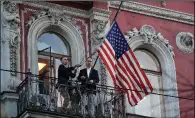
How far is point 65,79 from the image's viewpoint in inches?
915

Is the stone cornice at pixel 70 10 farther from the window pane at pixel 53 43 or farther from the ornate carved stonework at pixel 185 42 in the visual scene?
the ornate carved stonework at pixel 185 42

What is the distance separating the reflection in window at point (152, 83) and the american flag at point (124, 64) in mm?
1790

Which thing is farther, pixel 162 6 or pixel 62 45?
pixel 162 6

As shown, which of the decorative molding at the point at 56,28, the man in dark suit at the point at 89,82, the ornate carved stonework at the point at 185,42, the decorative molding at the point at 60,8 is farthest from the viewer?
the ornate carved stonework at the point at 185,42

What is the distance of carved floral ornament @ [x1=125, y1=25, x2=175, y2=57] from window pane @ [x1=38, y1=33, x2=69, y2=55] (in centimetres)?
201

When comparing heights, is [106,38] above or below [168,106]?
above

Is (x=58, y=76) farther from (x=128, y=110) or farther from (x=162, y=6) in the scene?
(x=162, y=6)

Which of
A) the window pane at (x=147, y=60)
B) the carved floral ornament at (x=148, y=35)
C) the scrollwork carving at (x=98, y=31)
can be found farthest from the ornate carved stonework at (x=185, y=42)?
Result: the scrollwork carving at (x=98, y=31)

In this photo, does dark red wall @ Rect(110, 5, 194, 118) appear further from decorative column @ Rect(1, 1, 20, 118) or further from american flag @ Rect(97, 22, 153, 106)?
decorative column @ Rect(1, 1, 20, 118)

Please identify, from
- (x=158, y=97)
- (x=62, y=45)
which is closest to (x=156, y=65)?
(x=158, y=97)

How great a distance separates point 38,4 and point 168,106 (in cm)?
484

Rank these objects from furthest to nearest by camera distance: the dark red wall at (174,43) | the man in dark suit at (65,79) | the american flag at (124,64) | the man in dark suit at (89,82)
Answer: the dark red wall at (174,43) → the american flag at (124,64) → the man in dark suit at (89,82) → the man in dark suit at (65,79)

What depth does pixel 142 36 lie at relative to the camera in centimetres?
2692

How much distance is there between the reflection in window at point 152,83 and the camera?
26469mm
